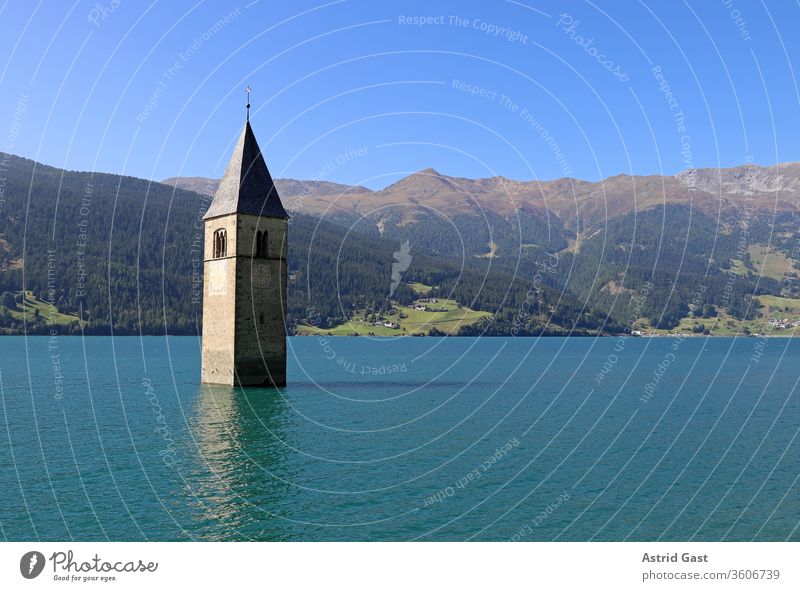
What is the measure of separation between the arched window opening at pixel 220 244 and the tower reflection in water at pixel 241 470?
14.2m

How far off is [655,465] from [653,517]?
11.0m

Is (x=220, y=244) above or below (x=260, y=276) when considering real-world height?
above

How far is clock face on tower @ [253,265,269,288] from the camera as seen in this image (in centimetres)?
6262

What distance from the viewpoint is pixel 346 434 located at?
44.0 m

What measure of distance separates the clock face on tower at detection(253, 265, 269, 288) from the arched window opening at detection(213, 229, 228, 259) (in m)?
3.20

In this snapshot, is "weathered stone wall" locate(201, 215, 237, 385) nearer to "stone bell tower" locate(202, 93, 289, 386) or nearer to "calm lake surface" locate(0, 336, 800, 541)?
"stone bell tower" locate(202, 93, 289, 386)

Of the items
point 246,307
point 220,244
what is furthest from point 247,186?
point 246,307

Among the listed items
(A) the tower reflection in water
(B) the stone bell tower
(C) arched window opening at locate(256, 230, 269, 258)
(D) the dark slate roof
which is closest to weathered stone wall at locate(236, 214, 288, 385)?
(B) the stone bell tower

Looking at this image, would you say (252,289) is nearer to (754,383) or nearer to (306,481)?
(306,481)

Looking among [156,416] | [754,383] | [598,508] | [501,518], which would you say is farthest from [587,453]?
[754,383]

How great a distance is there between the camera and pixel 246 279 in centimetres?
6219

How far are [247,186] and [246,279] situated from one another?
28.4ft

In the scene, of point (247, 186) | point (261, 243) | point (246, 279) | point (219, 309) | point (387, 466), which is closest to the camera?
point (387, 466)

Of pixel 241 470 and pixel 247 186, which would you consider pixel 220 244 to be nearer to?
pixel 247 186
